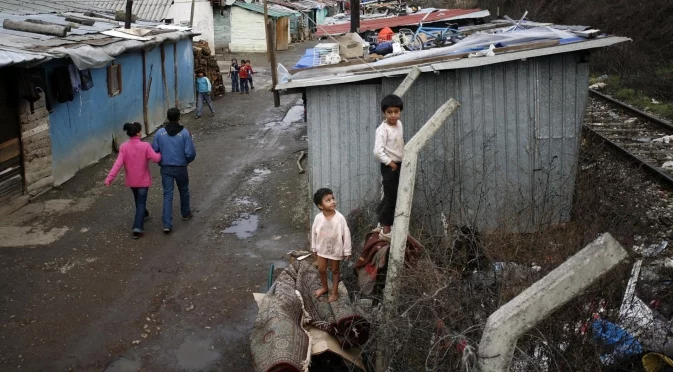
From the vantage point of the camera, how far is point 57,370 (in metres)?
5.85

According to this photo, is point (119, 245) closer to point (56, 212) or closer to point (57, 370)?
point (56, 212)

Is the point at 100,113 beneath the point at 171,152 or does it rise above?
above

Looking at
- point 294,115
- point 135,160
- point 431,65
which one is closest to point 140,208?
point 135,160

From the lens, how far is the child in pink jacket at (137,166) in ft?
29.6

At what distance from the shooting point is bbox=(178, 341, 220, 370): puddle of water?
5941 mm

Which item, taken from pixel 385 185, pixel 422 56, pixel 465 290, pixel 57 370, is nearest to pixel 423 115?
pixel 422 56

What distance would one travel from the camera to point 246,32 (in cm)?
3688

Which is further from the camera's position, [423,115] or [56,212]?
[56,212]

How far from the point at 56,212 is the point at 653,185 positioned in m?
9.19

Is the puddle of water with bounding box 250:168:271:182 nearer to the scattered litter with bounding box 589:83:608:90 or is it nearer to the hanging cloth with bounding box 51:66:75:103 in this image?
the hanging cloth with bounding box 51:66:75:103

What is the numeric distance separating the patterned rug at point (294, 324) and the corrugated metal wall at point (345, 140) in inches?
99.1

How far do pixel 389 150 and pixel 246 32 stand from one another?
31572 mm

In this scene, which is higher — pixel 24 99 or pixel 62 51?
pixel 62 51

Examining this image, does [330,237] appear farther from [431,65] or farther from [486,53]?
[486,53]
